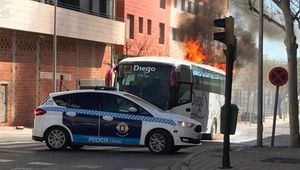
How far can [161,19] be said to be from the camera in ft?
180

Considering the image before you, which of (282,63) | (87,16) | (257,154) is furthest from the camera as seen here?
(282,63)

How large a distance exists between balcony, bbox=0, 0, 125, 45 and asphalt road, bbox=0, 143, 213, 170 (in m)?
16.0

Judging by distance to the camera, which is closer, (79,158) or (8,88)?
(79,158)

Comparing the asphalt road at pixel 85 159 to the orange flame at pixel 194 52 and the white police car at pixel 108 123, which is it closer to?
the white police car at pixel 108 123

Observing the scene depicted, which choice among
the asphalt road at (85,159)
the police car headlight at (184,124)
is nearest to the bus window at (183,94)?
the asphalt road at (85,159)

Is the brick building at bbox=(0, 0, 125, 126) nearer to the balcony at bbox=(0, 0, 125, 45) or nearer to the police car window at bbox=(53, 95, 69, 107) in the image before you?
the balcony at bbox=(0, 0, 125, 45)

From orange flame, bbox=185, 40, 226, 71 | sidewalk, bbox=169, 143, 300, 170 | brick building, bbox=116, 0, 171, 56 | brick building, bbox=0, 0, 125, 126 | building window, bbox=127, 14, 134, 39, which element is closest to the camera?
sidewalk, bbox=169, 143, 300, 170

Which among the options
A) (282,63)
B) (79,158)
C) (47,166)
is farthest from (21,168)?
(282,63)

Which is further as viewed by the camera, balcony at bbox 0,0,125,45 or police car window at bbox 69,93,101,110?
balcony at bbox 0,0,125,45

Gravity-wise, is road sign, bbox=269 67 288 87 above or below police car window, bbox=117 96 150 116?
above

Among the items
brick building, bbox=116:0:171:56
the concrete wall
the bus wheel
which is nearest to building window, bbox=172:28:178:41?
brick building, bbox=116:0:171:56

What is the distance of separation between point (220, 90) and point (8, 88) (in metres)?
11.4

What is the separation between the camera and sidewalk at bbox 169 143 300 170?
42.7 feet

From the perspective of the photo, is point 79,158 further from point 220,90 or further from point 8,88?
point 8,88
